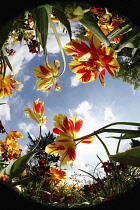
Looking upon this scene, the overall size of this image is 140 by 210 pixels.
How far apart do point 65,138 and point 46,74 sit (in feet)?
0.56

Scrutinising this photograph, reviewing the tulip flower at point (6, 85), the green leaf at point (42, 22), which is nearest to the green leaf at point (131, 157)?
the green leaf at point (42, 22)

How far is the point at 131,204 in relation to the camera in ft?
1.13

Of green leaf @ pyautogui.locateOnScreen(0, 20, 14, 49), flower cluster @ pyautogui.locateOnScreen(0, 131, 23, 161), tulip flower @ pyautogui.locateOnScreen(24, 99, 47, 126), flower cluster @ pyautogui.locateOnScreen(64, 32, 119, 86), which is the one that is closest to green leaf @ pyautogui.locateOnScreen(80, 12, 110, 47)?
flower cluster @ pyautogui.locateOnScreen(64, 32, 119, 86)

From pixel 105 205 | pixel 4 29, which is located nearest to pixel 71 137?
pixel 105 205

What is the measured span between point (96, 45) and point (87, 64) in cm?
4

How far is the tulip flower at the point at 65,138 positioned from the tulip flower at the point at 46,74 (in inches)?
4.4

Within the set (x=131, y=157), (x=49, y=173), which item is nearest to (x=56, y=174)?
(x=49, y=173)

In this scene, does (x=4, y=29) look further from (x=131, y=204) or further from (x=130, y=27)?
(x=131, y=204)

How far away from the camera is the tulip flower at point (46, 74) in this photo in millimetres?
504

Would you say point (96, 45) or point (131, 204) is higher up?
point (96, 45)

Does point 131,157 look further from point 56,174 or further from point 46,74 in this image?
point 56,174

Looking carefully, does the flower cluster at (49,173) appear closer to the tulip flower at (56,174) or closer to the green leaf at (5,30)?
the tulip flower at (56,174)

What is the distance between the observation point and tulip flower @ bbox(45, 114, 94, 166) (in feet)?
1.38

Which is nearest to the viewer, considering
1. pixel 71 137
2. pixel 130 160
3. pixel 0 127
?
pixel 130 160
